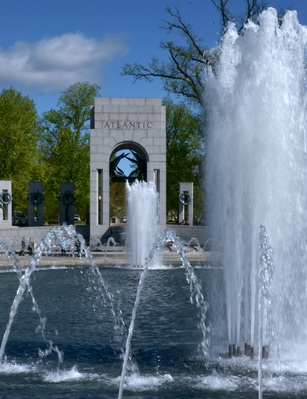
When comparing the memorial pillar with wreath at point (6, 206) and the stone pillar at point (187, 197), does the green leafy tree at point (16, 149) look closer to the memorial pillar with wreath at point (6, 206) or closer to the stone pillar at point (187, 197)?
the memorial pillar with wreath at point (6, 206)

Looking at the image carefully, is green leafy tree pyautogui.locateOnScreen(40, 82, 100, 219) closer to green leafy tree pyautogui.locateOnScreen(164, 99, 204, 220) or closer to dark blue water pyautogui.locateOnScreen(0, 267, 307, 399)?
green leafy tree pyautogui.locateOnScreen(164, 99, 204, 220)

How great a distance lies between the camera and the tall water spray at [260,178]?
1014cm

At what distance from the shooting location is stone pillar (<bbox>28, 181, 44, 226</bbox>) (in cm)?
3775

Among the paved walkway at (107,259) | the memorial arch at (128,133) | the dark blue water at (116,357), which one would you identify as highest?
the memorial arch at (128,133)

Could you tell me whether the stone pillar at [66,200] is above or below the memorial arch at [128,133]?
below

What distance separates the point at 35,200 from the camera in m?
37.8

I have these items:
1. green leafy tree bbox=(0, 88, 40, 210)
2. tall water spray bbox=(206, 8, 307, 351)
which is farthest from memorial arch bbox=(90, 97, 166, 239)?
tall water spray bbox=(206, 8, 307, 351)

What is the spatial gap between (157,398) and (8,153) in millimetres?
38408

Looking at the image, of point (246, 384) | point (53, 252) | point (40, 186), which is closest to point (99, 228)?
point (53, 252)

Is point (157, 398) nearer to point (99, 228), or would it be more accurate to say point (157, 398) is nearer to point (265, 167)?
point (265, 167)

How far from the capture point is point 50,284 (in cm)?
1877

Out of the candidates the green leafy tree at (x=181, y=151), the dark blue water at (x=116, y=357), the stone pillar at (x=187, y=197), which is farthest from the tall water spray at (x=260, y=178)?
the green leafy tree at (x=181, y=151)

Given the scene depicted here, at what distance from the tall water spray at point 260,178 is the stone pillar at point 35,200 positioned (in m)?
27.6

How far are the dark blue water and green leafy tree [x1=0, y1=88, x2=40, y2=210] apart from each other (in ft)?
94.3
